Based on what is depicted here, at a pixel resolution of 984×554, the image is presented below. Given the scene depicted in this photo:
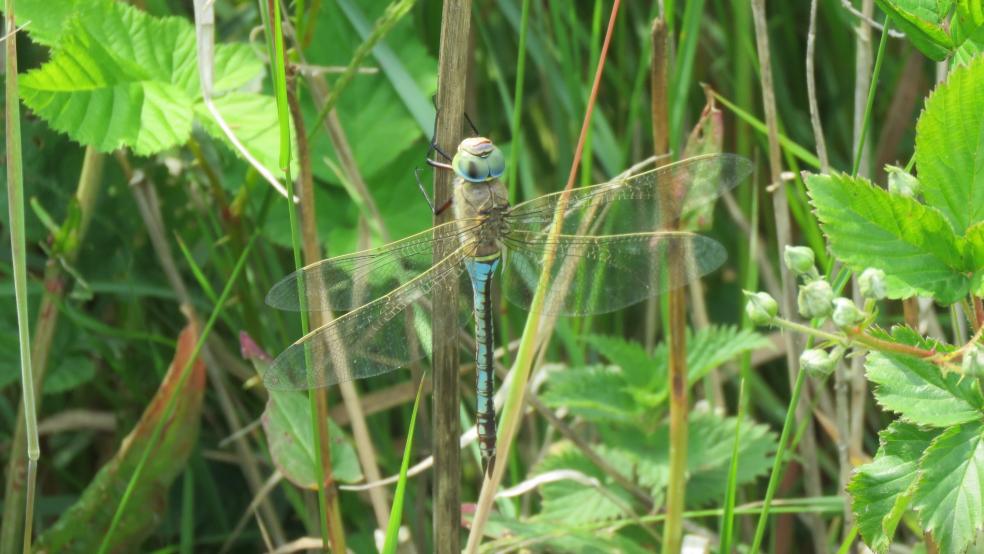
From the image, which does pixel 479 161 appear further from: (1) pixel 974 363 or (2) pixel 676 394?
(1) pixel 974 363

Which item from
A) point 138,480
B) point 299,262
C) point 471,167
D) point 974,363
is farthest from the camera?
point 138,480

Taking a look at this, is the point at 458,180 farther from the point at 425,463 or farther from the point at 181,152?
the point at 181,152

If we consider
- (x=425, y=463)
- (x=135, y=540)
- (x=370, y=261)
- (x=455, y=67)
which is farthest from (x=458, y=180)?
(x=135, y=540)

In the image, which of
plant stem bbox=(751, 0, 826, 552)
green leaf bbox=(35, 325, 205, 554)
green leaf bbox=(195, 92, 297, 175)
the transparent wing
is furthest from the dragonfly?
green leaf bbox=(35, 325, 205, 554)

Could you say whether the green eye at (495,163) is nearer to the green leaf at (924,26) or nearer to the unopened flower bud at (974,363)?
the green leaf at (924,26)

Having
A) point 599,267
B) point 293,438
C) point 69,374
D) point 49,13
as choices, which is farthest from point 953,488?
point 69,374

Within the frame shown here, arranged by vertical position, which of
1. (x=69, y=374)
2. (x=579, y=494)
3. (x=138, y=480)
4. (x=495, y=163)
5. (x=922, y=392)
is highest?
(x=495, y=163)

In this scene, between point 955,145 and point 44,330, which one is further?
point 44,330

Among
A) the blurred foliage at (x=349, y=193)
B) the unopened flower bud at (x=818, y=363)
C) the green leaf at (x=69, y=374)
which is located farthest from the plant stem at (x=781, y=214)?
the green leaf at (x=69, y=374)
